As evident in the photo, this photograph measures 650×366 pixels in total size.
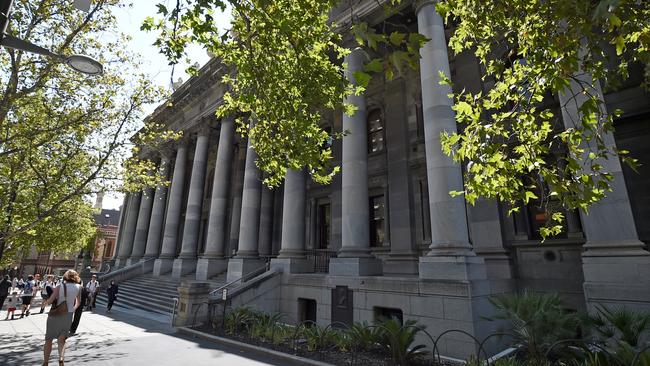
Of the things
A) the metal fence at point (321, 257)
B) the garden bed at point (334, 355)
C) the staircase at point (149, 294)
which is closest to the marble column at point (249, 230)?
the staircase at point (149, 294)

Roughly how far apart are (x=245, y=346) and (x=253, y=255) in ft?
30.0

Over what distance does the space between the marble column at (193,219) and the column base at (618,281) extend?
21.6m

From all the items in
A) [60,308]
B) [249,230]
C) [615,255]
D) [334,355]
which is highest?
[249,230]

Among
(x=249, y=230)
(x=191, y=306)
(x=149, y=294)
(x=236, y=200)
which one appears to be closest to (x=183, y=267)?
(x=149, y=294)

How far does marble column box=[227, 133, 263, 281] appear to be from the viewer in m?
18.1

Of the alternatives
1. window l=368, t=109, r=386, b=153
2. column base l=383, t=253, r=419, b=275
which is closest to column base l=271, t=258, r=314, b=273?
column base l=383, t=253, r=419, b=275

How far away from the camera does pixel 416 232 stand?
51.9 ft

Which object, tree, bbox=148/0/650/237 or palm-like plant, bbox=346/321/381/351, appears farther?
palm-like plant, bbox=346/321/381/351

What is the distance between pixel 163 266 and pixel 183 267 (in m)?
3.28

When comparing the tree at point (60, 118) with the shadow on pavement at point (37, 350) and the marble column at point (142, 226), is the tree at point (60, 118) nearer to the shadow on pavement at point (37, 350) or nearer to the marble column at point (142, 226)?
the shadow on pavement at point (37, 350)

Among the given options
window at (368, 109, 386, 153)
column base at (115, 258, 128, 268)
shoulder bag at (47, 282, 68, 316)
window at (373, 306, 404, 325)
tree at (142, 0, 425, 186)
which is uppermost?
window at (368, 109, 386, 153)

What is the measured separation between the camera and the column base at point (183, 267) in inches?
893

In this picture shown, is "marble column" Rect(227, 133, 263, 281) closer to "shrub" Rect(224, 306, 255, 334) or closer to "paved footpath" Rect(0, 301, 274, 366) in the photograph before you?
"paved footpath" Rect(0, 301, 274, 366)

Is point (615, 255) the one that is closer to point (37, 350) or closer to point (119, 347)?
point (119, 347)
